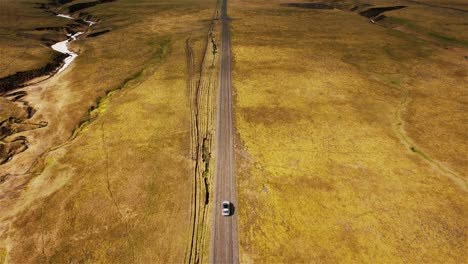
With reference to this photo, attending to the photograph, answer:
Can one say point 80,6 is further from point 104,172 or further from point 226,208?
point 226,208

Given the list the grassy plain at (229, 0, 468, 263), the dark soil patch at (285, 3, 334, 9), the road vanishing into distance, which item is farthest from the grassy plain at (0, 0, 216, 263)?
the dark soil patch at (285, 3, 334, 9)

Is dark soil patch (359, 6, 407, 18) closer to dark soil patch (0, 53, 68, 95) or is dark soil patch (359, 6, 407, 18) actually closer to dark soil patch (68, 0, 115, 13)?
dark soil patch (0, 53, 68, 95)

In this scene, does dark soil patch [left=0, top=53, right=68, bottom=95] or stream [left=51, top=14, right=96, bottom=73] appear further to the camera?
stream [left=51, top=14, right=96, bottom=73]

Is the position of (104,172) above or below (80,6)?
below

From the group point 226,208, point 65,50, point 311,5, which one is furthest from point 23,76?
point 311,5

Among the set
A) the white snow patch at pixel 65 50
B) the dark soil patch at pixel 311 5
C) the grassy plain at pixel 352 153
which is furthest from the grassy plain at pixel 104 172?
the dark soil patch at pixel 311 5

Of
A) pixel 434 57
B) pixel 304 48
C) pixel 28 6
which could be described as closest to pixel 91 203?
pixel 304 48
